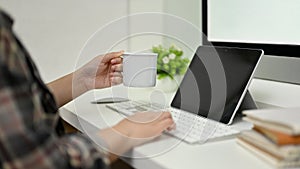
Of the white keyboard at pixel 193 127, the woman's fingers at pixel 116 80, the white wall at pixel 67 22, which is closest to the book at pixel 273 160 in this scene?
the white keyboard at pixel 193 127

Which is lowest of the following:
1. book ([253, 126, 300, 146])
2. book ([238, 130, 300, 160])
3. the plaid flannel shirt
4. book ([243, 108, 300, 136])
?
book ([238, 130, 300, 160])

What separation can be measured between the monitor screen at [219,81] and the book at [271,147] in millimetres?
181

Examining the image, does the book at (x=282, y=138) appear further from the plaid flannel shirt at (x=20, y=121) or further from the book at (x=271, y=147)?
the plaid flannel shirt at (x=20, y=121)

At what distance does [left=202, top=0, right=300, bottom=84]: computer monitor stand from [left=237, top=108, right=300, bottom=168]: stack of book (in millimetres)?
346

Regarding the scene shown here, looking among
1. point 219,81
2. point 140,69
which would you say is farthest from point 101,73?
point 219,81

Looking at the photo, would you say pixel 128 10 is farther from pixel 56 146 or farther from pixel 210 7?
pixel 56 146

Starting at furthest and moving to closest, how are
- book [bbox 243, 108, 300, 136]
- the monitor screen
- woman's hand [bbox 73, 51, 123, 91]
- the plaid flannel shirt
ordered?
woman's hand [bbox 73, 51, 123, 91], the monitor screen, book [bbox 243, 108, 300, 136], the plaid flannel shirt

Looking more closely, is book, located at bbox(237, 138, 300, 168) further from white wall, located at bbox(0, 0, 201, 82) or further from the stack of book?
white wall, located at bbox(0, 0, 201, 82)

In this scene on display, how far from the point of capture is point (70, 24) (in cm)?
158

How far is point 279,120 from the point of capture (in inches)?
23.4

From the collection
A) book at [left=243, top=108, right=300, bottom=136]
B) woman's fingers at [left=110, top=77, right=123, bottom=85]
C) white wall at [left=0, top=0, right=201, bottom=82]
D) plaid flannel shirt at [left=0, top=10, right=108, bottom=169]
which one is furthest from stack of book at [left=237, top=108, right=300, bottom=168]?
white wall at [left=0, top=0, right=201, bottom=82]

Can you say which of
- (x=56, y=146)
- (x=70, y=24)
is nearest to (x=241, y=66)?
(x=56, y=146)

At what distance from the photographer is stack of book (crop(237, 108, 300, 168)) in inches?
22.5

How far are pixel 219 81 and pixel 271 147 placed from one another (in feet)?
1.27
